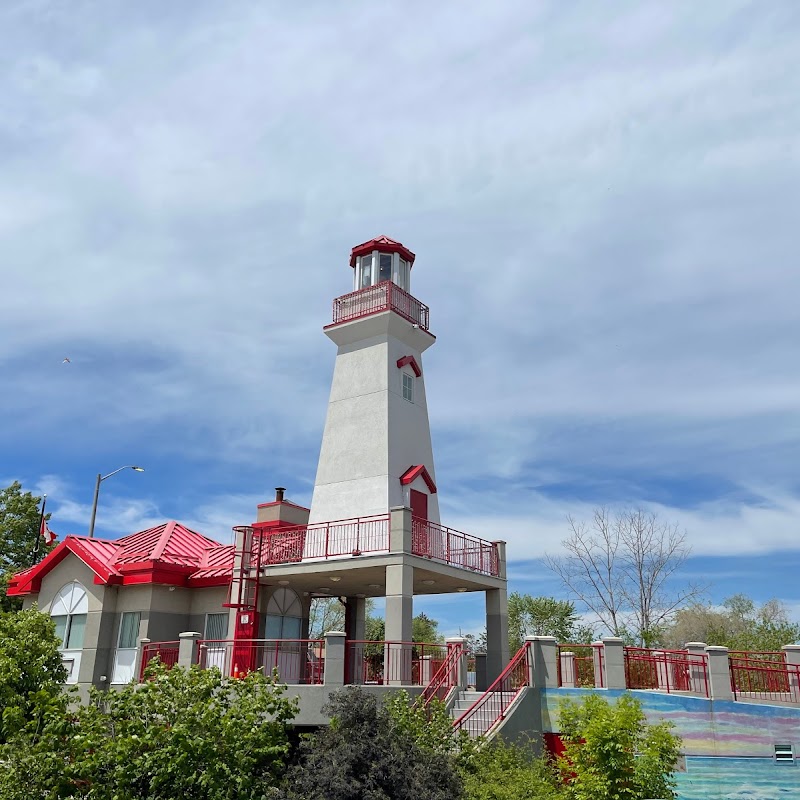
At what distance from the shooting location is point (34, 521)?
41.0 metres

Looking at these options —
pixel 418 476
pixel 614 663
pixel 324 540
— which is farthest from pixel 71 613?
pixel 614 663

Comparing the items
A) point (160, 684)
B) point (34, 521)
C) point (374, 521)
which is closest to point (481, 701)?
point (374, 521)

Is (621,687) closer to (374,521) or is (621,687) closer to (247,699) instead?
(374,521)

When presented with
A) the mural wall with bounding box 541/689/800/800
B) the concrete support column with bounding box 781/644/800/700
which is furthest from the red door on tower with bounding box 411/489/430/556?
the concrete support column with bounding box 781/644/800/700

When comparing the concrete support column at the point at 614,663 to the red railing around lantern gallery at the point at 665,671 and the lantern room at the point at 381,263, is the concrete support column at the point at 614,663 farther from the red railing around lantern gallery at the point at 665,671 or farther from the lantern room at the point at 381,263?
the lantern room at the point at 381,263

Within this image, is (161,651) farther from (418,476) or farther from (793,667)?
(793,667)

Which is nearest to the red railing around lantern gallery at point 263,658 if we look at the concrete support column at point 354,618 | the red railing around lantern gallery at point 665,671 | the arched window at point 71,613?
the concrete support column at point 354,618

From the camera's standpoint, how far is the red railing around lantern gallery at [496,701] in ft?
54.7

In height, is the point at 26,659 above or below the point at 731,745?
above

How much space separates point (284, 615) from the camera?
23.8m

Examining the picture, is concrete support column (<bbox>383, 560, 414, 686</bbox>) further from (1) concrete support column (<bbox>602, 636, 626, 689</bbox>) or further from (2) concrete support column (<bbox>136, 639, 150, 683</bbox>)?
(2) concrete support column (<bbox>136, 639, 150, 683</bbox>)

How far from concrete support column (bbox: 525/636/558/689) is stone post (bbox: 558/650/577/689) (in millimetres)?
1234

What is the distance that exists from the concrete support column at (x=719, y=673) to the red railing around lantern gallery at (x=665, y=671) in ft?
0.83

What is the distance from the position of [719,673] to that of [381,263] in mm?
17035
